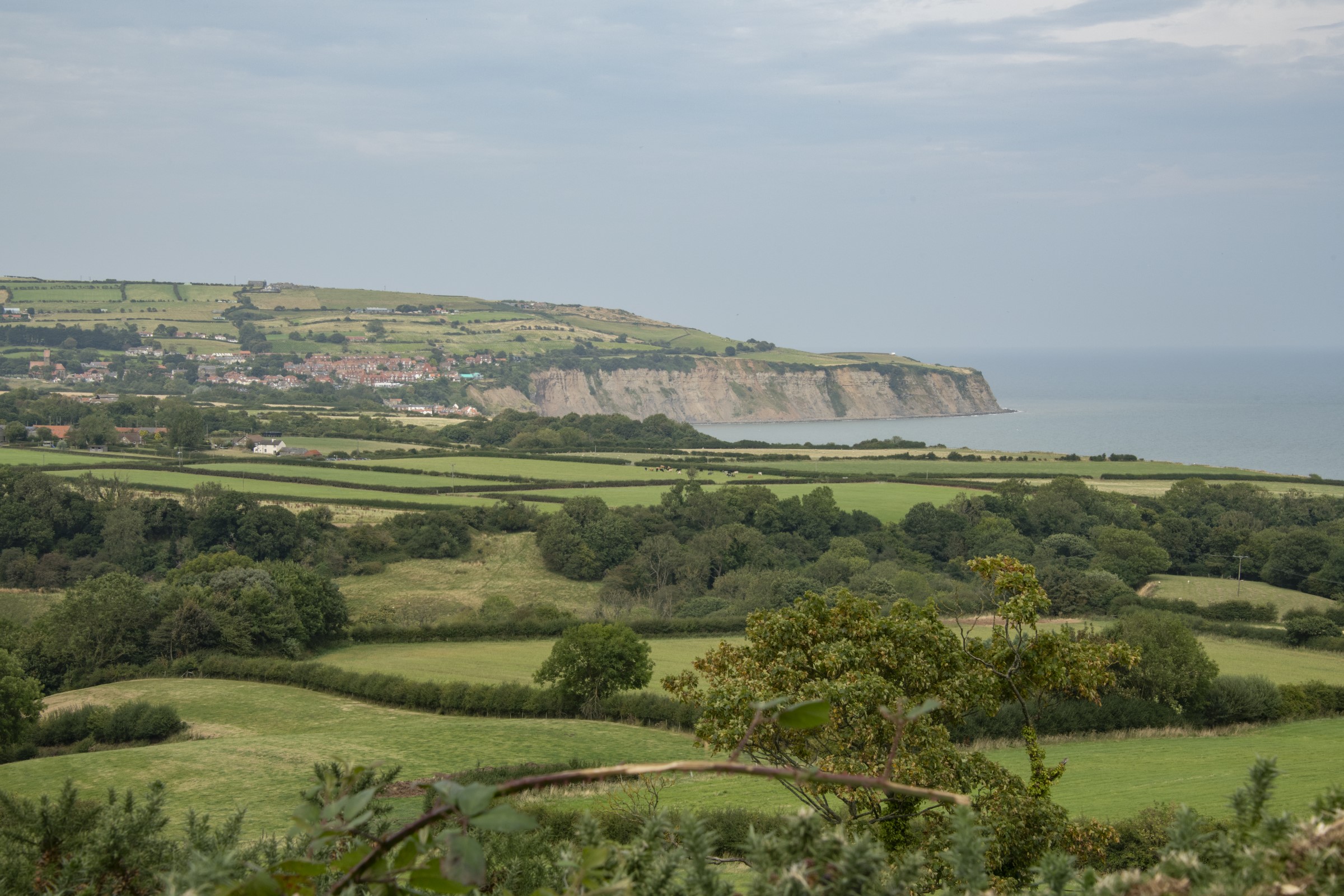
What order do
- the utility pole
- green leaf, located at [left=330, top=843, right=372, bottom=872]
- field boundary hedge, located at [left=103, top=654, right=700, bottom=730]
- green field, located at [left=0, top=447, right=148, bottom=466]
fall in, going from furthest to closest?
1. green field, located at [left=0, top=447, right=148, bottom=466]
2. the utility pole
3. field boundary hedge, located at [left=103, top=654, right=700, bottom=730]
4. green leaf, located at [left=330, top=843, right=372, bottom=872]

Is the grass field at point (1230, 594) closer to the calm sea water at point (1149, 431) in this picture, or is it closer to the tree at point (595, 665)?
the tree at point (595, 665)

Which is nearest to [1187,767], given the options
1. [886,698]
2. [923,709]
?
[886,698]

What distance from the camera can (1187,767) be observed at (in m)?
21.9

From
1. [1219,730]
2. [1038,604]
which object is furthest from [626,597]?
[1038,604]

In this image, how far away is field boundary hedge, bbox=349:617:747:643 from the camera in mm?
40938

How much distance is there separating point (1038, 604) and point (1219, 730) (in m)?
19.7

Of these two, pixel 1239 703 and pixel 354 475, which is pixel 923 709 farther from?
pixel 354 475

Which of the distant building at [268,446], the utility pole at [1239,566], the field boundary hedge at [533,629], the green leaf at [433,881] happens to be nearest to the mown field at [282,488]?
the distant building at [268,446]

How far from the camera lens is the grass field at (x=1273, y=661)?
105 ft

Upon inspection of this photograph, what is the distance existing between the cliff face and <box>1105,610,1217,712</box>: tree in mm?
131470

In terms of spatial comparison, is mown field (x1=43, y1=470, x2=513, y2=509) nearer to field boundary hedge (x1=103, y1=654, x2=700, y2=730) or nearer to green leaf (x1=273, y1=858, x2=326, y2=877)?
field boundary hedge (x1=103, y1=654, x2=700, y2=730)

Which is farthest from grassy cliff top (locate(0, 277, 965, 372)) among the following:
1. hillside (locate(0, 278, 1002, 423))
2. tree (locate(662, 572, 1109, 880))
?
tree (locate(662, 572, 1109, 880))

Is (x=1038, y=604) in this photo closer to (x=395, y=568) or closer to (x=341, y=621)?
(x=341, y=621)

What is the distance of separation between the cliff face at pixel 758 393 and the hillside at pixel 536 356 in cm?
21
